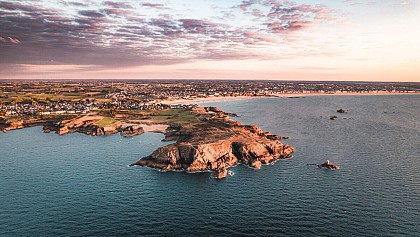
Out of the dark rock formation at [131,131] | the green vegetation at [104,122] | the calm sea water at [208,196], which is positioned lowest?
the calm sea water at [208,196]

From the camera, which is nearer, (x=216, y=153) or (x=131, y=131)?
(x=216, y=153)

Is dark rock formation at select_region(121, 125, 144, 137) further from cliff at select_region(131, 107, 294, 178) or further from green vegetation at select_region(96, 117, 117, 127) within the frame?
cliff at select_region(131, 107, 294, 178)

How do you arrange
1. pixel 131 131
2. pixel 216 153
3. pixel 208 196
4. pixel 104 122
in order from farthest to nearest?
pixel 104 122, pixel 131 131, pixel 216 153, pixel 208 196

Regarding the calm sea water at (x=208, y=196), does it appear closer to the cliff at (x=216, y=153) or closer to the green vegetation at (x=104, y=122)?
the cliff at (x=216, y=153)

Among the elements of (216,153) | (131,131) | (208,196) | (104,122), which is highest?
(216,153)

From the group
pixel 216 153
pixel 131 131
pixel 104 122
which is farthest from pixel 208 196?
pixel 104 122

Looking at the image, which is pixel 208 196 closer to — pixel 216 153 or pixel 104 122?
pixel 216 153

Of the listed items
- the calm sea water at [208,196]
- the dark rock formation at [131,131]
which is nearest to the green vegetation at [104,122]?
the dark rock formation at [131,131]

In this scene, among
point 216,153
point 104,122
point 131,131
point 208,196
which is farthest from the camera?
point 104,122

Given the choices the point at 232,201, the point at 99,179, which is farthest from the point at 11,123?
the point at 232,201
